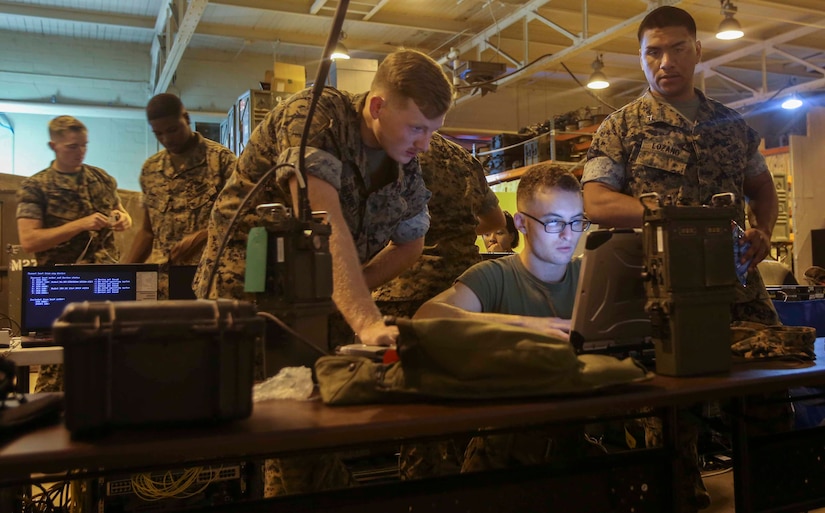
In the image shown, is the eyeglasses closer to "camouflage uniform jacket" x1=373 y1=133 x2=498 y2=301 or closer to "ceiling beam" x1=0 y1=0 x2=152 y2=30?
"camouflage uniform jacket" x1=373 y1=133 x2=498 y2=301

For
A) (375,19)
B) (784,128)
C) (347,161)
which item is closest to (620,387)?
(347,161)

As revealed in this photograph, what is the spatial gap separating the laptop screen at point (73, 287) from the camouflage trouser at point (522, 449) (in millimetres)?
1613

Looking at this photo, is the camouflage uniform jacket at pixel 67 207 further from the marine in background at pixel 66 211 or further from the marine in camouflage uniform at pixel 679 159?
the marine in camouflage uniform at pixel 679 159

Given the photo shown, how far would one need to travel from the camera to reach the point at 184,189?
3.14 m

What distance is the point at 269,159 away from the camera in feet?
5.23

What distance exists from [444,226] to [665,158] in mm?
894

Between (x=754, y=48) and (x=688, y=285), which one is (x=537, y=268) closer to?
(x=688, y=285)

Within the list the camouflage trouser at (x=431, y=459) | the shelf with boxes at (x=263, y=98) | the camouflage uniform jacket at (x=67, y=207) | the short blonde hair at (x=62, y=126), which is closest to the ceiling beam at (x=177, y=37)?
the shelf with boxes at (x=263, y=98)

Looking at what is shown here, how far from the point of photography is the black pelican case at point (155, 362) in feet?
2.68

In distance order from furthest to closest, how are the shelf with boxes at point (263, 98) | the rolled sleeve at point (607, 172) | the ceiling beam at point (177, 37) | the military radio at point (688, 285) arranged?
the ceiling beam at point (177, 37) → the shelf with boxes at point (263, 98) → the rolled sleeve at point (607, 172) → the military radio at point (688, 285)

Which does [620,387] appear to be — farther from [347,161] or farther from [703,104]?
[703,104]

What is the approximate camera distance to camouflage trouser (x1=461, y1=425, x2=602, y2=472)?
1657 mm

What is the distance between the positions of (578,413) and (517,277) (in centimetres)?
93

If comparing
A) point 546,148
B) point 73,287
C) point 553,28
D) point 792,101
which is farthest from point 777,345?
point 792,101
